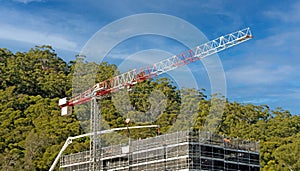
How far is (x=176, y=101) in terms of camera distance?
131 meters

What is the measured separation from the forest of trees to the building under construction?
20635 mm

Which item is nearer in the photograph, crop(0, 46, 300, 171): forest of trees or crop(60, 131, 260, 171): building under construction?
crop(60, 131, 260, 171): building under construction

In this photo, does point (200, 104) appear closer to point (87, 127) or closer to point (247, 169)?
point (87, 127)

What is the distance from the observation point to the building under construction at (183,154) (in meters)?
66.5

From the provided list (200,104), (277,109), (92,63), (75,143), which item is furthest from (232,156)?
(92,63)

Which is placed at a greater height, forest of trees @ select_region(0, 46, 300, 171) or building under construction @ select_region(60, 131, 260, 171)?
forest of trees @ select_region(0, 46, 300, 171)

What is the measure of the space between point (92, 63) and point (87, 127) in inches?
1902

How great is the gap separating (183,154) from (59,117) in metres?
48.2

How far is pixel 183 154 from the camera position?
6650 centimetres

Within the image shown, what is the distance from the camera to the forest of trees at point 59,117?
95.9 meters

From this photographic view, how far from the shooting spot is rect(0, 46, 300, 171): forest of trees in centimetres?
9594

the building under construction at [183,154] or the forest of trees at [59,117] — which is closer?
the building under construction at [183,154]

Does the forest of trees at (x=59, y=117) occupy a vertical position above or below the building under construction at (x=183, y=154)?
above

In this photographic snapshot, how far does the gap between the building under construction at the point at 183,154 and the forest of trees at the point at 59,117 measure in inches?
812
